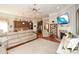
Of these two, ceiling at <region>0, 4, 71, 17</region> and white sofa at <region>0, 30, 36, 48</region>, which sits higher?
ceiling at <region>0, 4, 71, 17</region>

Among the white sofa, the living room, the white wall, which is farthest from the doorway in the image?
the white wall

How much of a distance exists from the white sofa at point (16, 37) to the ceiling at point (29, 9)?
1.14 ft

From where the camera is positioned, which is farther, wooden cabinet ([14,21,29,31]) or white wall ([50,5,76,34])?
wooden cabinet ([14,21,29,31])

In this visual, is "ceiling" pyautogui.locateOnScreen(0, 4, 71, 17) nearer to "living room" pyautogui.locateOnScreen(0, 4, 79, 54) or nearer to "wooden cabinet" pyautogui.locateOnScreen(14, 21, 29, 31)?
"living room" pyautogui.locateOnScreen(0, 4, 79, 54)

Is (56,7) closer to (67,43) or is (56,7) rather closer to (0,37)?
(67,43)

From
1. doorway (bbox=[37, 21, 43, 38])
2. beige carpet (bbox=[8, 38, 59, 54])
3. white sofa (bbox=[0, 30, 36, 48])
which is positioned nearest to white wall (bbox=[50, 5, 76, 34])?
doorway (bbox=[37, 21, 43, 38])

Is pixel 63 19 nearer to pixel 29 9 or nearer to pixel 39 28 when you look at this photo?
pixel 39 28

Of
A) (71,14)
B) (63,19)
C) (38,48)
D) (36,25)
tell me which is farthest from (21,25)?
(71,14)

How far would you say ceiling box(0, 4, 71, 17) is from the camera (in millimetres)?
1573

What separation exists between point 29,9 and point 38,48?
70 centimetres

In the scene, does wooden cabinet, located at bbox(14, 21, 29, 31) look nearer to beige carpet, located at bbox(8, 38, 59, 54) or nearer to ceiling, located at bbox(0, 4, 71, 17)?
ceiling, located at bbox(0, 4, 71, 17)

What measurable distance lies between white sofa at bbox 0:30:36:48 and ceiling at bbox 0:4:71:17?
0.35 meters

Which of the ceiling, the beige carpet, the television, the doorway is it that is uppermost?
the ceiling
